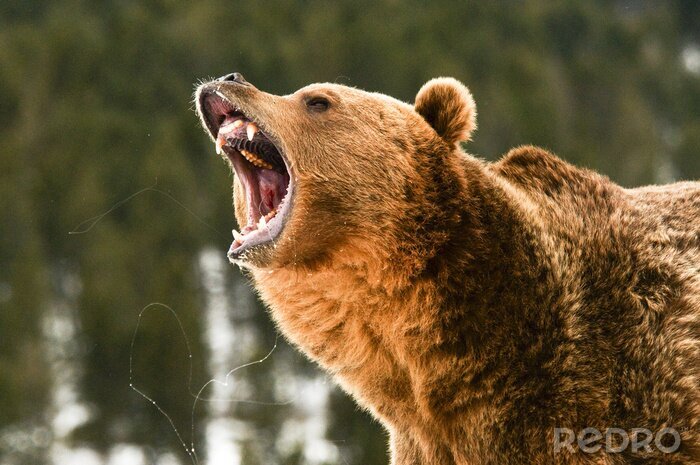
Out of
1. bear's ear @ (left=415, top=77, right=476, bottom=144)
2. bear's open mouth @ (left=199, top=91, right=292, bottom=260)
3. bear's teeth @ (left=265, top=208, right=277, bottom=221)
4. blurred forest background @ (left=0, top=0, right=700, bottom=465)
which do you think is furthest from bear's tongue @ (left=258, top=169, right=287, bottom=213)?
blurred forest background @ (left=0, top=0, right=700, bottom=465)

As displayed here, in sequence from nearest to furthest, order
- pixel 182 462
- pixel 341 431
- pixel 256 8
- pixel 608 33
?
pixel 182 462 < pixel 341 431 < pixel 256 8 < pixel 608 33

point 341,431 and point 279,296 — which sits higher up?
point 341,431

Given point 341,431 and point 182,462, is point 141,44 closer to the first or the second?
point 341,431

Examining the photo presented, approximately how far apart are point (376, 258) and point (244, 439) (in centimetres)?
1939

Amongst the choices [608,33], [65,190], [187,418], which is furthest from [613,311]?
[608,33]

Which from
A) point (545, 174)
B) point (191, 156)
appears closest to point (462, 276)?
point (545, 174)

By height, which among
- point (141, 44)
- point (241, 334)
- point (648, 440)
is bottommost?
point (648, 440)

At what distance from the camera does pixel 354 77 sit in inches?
1962

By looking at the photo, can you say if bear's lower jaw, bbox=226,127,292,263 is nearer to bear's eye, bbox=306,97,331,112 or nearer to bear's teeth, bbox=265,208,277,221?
bear's teeth, bbox=265,208,277,221

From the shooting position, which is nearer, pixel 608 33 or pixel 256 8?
pixel 256 8

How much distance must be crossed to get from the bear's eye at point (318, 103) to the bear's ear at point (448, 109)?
1.58ft

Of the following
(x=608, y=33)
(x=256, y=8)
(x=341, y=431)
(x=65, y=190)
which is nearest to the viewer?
(x=341, y=431)

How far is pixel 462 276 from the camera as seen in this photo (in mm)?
5219

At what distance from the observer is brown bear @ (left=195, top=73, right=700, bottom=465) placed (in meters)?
4.94
